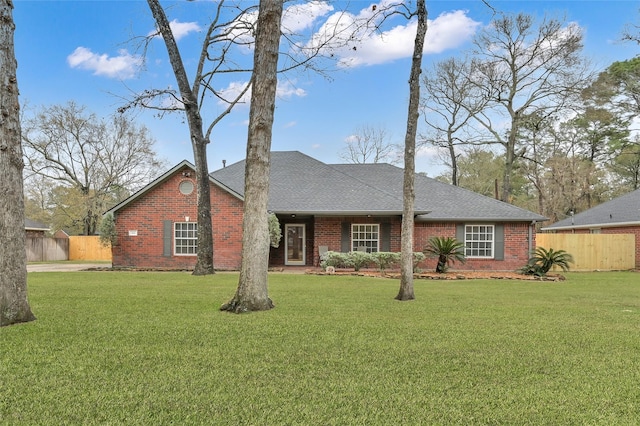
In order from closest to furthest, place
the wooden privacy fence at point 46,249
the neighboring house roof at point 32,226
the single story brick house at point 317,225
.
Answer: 1. the single story brick house at point 317,225
2. the wooden privacy fence at point 46,249
3. the neighboring house roof at point 32,226

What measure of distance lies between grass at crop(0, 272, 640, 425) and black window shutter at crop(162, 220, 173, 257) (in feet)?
31.0

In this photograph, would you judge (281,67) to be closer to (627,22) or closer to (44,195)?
(627,22)

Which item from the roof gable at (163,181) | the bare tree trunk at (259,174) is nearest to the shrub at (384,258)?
the roof gable at (163,181)

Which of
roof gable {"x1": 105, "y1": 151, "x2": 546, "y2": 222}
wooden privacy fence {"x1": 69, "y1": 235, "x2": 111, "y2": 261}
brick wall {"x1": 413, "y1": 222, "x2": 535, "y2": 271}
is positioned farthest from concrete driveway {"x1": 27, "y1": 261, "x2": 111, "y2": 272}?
brick wall {"x1": 413, "y1": 222, "x2": 535, "y2": 271}

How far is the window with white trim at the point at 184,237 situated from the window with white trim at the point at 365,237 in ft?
21.1

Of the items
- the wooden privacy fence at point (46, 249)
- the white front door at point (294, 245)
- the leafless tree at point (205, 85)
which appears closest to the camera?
the leafless tree at point (205, 85)

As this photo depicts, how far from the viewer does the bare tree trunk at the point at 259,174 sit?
695cm

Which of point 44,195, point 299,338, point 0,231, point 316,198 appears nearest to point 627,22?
point 316,198

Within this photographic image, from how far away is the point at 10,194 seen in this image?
19.1 feet

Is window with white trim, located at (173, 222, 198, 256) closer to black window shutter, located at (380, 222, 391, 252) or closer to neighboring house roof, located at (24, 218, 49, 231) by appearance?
black window shutter, located at (380, 222, 391, 252)

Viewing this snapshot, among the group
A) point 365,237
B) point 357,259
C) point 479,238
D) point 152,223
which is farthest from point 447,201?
point 152,223

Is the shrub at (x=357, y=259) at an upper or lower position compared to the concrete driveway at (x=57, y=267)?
upper

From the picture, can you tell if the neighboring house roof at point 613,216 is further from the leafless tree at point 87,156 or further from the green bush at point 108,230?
the leafless tree at point 87,156

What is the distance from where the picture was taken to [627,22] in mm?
22797
